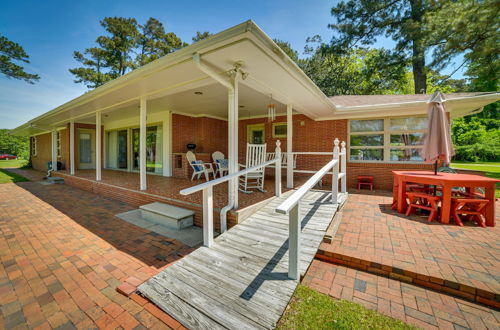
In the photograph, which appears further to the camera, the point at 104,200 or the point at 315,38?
the point at 315,38

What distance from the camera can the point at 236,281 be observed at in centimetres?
208

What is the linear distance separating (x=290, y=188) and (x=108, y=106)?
19.9 ft

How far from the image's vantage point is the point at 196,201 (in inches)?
159

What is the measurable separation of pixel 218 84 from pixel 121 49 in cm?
1811

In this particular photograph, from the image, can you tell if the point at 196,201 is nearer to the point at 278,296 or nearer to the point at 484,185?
the point at 278,296

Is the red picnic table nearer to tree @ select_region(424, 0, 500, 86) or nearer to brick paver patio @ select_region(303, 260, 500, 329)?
brick paver patio @ select_region(303, 260, 500, 329)

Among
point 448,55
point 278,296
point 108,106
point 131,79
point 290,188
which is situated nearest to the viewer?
point 278,296

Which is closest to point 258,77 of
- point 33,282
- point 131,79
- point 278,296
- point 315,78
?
point 131,79

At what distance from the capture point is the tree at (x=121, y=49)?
16641 mm

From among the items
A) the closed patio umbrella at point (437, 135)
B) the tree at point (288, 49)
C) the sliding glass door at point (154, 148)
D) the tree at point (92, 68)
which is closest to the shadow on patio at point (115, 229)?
the sliding glass door at point (154, 148)

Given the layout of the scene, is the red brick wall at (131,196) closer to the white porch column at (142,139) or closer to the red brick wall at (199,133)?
the white porch column at (142,139)

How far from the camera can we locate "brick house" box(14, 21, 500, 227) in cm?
313

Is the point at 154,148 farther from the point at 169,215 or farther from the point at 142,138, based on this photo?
the point at 169,215

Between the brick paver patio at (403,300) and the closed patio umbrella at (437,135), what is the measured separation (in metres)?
2.81
